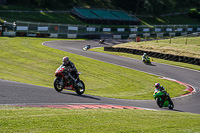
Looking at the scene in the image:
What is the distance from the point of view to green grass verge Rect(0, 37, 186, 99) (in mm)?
19219

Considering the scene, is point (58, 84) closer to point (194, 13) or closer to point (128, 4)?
point (128, 4)

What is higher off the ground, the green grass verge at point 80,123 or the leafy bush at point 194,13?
the leafy bush at point 194,13

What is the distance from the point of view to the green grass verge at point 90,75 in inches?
757

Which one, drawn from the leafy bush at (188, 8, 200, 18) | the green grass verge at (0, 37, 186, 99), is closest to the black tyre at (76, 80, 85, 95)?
the green grass verge at (0, 37, 186, 99)

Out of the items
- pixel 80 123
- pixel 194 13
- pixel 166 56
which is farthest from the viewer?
pixel 194 13

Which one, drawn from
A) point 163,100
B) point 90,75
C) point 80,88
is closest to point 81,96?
point 80,88

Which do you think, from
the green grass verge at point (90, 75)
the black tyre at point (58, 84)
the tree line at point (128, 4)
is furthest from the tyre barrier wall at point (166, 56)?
the tree line at point (128, 4)

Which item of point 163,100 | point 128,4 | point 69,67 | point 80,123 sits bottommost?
point 163,100

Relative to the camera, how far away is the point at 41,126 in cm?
758

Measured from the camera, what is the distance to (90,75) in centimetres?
2381

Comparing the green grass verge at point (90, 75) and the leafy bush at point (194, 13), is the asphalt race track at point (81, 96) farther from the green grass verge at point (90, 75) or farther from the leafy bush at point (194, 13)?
the leafy bush at point (194, 13)

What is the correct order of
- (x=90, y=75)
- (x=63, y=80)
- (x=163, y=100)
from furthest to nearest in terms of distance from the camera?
(x=90, y=75), (x=163, y=100), (x=63, y=80)

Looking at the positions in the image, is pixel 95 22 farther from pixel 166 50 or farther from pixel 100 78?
A: pixel 100 78

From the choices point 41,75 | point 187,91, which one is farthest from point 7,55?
point 187,91
